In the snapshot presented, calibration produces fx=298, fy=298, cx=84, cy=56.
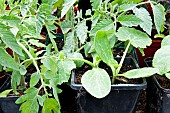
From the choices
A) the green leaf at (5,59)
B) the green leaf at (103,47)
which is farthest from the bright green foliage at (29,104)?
the green leaf at (103,47)

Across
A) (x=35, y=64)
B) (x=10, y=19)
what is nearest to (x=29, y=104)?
(x=35, y=64)

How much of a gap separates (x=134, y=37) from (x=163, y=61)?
13 centimetres

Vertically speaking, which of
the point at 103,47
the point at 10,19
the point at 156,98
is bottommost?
the point at 156,98

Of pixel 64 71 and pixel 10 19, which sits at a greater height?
pixel 10 19

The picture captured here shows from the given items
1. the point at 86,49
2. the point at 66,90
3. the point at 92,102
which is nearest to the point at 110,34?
the point at 86,49

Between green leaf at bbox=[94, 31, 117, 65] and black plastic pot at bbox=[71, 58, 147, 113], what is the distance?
0.28 feet

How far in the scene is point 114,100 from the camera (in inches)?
34.9

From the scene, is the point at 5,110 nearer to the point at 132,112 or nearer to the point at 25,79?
the point at 25,79

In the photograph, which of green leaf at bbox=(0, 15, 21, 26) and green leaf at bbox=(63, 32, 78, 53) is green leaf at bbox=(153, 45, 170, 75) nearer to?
green leaf at bbox=(63, 32, 78, 53)

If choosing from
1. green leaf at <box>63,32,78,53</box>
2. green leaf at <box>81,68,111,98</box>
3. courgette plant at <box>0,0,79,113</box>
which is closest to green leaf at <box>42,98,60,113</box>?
courgette plant at <box>0,0,79,113</box>

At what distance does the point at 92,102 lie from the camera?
2.94 ft

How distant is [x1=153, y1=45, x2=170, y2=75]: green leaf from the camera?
866mm

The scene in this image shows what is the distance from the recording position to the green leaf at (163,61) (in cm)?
87

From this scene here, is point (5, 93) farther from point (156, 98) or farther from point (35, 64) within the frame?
point (156, 98)
